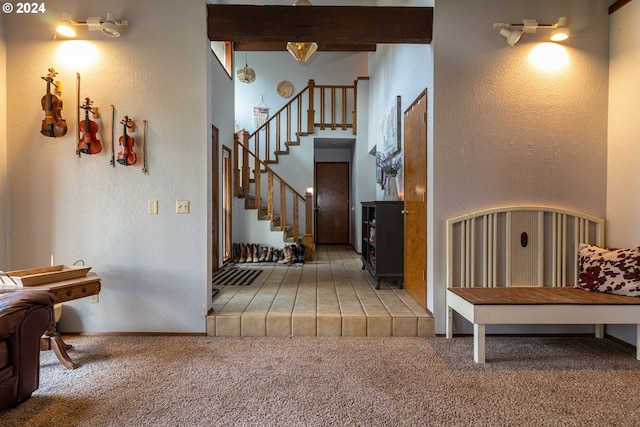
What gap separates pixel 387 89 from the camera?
5.06m

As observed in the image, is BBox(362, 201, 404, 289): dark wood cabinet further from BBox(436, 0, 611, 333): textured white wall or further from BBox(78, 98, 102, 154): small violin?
BBox(78, 98, 102, 154): small violin

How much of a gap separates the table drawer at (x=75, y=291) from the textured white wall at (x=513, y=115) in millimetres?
2630

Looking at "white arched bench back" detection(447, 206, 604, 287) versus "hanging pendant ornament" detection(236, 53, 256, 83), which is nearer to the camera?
"white arched bench back" detection(447, 206, 604, 287)

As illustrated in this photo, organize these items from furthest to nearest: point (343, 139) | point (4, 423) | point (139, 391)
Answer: point (343, 139)
point (139, 391)
point (4, 423)

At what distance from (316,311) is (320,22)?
2.46 metres

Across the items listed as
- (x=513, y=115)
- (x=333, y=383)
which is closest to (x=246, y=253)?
(x=333, y=383)

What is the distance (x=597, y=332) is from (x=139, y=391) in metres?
3.50

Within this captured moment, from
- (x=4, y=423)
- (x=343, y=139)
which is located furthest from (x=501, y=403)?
(x=343, y=139)

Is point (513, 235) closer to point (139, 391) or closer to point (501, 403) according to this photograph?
point (501, 403)

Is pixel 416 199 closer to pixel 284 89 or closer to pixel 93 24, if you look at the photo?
pixel 93 24

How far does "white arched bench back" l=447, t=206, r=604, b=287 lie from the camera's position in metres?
2.79

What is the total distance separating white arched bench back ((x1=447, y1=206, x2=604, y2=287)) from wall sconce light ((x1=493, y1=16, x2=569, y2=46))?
135 centimetres

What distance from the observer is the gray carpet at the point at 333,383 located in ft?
5.72

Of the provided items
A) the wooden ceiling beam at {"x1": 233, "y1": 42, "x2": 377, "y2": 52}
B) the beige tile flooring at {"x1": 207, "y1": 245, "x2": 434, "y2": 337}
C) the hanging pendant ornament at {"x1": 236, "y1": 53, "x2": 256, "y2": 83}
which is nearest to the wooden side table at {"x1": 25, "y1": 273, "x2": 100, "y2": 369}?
the beige tile flooring at {"x1": 207, "y1": 245, "x2": 434, "y2": 337}
